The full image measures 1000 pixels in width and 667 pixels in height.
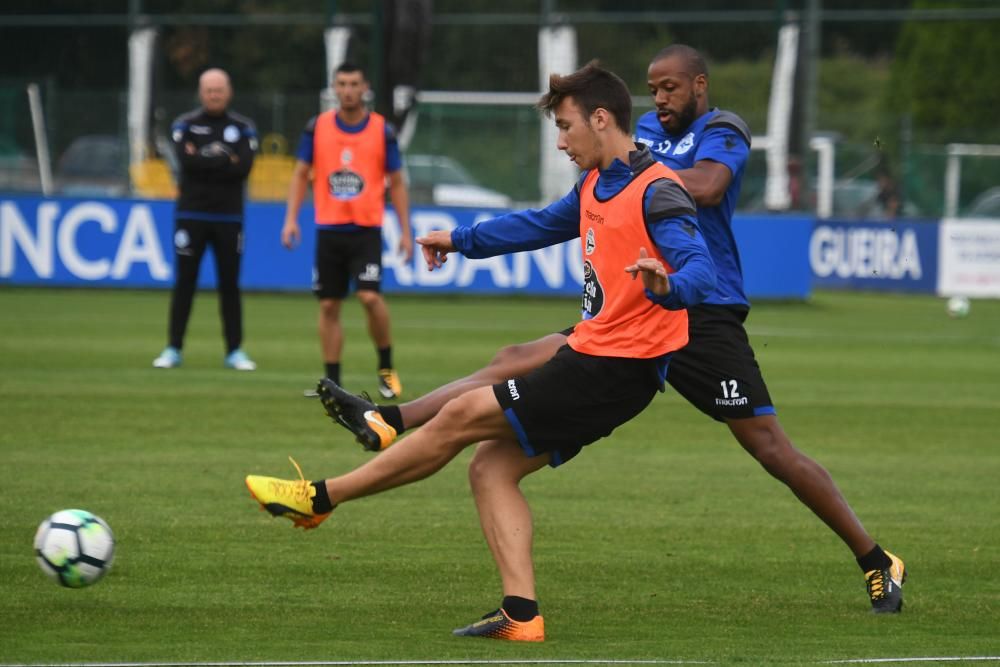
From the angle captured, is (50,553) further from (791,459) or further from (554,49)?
(554,49)

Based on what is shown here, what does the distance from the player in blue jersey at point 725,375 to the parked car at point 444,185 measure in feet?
66.0

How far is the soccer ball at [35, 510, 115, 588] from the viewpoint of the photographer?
629 centimetres

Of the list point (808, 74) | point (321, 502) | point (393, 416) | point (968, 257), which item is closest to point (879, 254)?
point (968, 257)

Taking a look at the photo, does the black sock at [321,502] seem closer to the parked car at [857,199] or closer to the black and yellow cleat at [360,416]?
the black and yellow cleat at [360,416]

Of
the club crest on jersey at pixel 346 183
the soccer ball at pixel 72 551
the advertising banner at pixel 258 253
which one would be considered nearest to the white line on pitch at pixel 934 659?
the soccer ball at pixel 72 551

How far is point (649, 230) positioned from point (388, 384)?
23.4 ft

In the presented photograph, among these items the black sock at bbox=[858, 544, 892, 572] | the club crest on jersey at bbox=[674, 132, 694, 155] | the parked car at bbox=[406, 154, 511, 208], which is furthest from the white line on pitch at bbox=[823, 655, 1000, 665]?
the parked car at bbox=[406, 154, 511, 208]

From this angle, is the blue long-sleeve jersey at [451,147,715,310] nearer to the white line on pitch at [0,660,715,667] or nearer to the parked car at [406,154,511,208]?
the white line on pitch at [0,660,715,667]

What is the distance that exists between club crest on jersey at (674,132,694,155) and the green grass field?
5.89ft

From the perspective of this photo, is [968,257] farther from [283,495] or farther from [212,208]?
[283,495]

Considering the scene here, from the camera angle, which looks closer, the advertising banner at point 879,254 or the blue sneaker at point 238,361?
the blue sneaker at point 238,361

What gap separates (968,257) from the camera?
28.3 metres

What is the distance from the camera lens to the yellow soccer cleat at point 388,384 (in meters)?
12.8

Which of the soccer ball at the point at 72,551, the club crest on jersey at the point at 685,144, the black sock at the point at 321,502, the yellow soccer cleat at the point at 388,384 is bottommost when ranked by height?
the yellow soccer cleat at the point at 388,384
